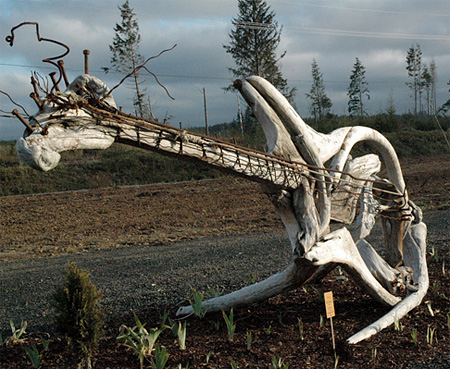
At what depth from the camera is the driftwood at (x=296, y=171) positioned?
249 cm

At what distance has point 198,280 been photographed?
568cm

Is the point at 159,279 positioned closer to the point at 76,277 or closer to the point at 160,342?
the point at 160,342

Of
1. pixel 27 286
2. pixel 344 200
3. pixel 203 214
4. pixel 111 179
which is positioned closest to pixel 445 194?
pixel 203 214

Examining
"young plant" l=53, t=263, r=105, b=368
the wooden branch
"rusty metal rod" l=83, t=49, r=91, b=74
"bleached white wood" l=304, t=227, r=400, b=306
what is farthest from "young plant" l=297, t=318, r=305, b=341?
"rusty metal rod" l=83, t=49, r=91, b=74

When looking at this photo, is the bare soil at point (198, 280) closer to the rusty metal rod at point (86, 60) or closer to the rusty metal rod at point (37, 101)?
the rusty metal rod at point (37, 101)

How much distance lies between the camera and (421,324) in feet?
12.7

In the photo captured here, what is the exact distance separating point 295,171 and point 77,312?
6.16ft

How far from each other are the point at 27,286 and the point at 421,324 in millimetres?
4887

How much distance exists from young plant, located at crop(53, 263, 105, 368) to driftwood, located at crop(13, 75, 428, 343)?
1034mm

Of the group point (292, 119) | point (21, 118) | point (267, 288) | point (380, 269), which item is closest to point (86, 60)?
point (21, 118)

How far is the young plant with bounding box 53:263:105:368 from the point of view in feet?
9.93

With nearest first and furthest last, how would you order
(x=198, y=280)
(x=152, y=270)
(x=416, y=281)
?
(x=416, y=281), (x=198, y=280), (x=152, y=270)

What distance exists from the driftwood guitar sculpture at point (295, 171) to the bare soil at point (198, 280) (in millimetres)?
260

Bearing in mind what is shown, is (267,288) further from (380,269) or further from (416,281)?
(416,281)
